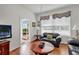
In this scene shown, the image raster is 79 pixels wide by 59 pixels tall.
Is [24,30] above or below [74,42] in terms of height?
above

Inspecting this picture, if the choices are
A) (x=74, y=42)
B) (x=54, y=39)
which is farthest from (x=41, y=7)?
(x=74, y=42)

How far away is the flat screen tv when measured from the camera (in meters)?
1.95

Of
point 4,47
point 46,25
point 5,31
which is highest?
point 46,25

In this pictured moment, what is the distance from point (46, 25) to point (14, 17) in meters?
0.62

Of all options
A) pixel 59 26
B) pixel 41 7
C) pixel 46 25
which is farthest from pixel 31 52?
pixel 41 7

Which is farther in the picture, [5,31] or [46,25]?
[46,25]

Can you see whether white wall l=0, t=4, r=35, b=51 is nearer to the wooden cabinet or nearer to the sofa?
the wooden cabinet

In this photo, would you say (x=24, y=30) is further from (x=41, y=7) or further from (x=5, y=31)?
(x=41, y=7)

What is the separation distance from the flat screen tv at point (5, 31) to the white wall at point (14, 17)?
0.06 meters

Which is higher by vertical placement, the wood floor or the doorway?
the doorway

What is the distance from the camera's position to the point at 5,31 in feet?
6.56

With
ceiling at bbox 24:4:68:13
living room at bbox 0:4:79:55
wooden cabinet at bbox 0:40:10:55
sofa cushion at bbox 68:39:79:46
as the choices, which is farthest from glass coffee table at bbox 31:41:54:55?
ceiling at bbox 24:4:68:13
